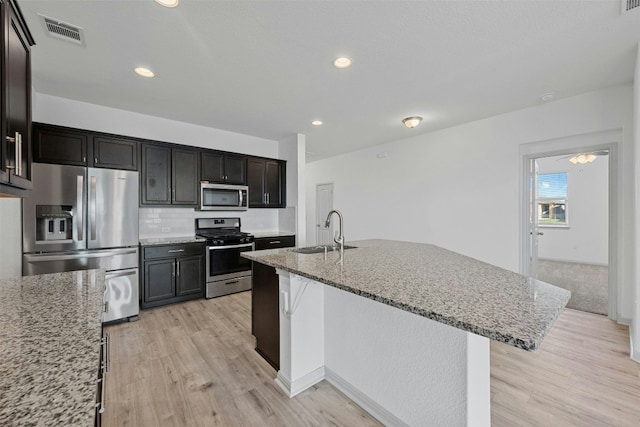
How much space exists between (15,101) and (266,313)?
193 cm

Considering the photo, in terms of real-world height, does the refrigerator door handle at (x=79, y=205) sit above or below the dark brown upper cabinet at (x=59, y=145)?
below

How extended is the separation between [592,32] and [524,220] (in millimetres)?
2286

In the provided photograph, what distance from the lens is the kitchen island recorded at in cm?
98

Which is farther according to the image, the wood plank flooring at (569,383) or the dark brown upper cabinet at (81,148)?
the dark brown upper cabinet at (81,148)

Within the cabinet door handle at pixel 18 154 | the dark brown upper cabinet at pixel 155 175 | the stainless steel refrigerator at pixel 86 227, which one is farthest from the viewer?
the dark brown upper cabinet at pixel 155 175

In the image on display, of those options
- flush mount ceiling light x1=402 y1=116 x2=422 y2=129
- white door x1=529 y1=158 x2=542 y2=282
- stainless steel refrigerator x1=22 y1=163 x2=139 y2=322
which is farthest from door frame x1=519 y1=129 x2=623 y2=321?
stainless steel refrigerator x1=22 y1=163 x2=139 y2=322

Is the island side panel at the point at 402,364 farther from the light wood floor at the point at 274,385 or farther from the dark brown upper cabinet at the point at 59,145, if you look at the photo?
the dark brown upper cabinet at the point at 59,145

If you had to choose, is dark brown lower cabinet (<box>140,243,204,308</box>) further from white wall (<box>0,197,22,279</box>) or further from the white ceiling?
the white ceiling

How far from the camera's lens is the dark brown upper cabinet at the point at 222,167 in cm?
417

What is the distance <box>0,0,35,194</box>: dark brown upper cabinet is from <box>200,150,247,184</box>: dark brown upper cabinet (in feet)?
9.12

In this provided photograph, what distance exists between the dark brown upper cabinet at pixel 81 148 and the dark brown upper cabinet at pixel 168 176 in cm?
17

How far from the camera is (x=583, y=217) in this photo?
6.38 meters

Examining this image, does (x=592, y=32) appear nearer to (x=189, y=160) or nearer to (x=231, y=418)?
(x=231, y=418)

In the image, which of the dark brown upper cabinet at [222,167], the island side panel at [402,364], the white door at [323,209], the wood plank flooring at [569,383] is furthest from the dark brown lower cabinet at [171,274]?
the white door at [323,209]
